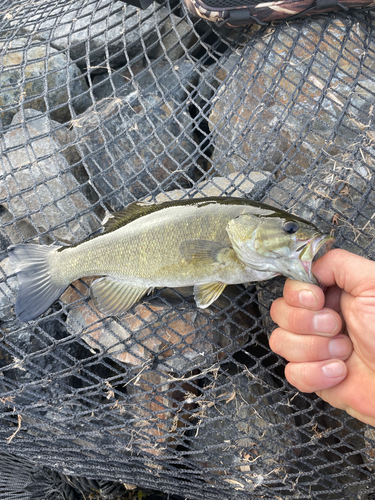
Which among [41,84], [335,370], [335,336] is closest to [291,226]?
[335,336]

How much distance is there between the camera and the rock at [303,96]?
2990mm

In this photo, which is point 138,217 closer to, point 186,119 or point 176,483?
point 186,119

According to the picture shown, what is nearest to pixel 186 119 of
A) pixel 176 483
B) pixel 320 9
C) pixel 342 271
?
pixel 320 9

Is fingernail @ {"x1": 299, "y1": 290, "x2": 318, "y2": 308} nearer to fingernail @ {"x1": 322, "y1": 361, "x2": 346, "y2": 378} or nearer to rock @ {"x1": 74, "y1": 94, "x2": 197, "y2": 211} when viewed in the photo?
fingernail @ {"x1": 322, "y1": 361, "x2": 346, "y2": 378}

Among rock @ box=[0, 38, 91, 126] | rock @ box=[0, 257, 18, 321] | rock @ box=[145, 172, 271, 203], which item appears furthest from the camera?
rock @ box=[0, 38, 91, 126]

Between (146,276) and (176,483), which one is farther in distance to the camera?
(176,483)

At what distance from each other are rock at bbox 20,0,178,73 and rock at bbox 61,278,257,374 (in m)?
2.38

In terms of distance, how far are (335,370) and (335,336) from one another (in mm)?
214

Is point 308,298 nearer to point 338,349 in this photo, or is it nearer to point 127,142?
point 338,349

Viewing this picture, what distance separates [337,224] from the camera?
2.94m

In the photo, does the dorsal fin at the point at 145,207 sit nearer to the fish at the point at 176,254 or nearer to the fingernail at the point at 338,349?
the fish at the point at 176,254

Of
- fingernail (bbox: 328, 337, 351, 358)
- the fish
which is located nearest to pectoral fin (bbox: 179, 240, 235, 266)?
the fish

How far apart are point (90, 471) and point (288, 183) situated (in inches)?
126

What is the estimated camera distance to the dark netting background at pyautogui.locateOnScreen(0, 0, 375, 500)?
2.89 meters
